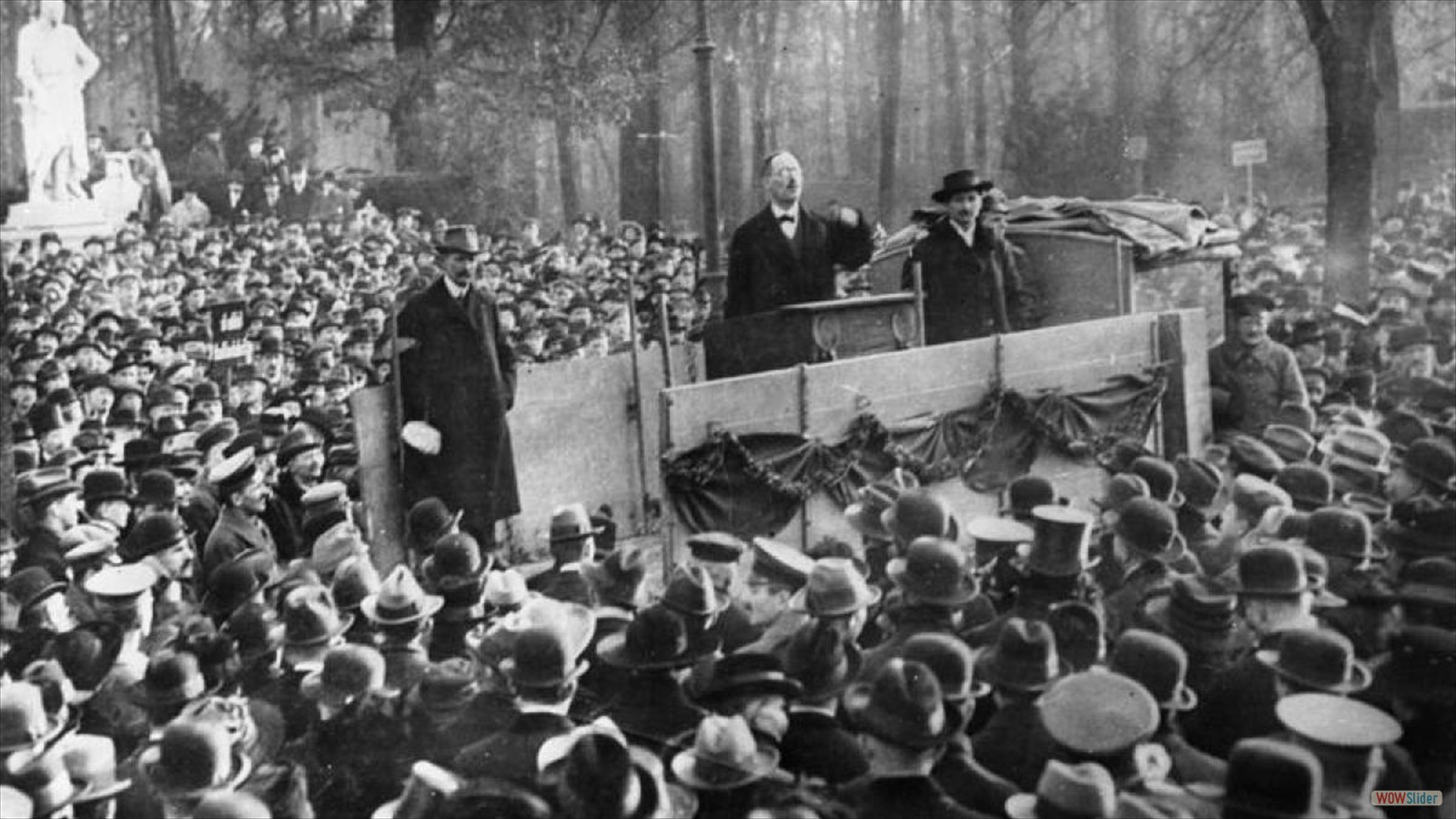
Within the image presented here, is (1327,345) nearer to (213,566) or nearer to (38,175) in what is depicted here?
(213,566)

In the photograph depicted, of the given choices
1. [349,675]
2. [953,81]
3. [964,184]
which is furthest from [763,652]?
[953,81]

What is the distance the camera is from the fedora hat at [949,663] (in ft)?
9.16

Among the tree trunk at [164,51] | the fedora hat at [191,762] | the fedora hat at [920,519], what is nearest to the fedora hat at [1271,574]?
the fedora hat at [920,519]

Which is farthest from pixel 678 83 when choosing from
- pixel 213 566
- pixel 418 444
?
pixel 213 566

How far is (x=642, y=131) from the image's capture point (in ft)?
62.1

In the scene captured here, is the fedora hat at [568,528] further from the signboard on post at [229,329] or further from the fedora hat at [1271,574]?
the signboard on post at [229,329]

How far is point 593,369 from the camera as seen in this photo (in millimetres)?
7000

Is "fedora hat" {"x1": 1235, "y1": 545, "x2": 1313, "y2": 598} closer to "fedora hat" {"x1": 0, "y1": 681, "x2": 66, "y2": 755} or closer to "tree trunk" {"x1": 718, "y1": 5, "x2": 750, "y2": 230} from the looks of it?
"fedora hat" {"x1": 0, "y1": 681, "x2": 66, "y2": 755}

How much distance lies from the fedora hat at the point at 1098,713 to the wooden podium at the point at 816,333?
3.68 m

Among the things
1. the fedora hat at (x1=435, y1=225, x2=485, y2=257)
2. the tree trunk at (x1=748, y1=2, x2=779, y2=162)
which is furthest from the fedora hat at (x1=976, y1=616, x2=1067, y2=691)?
the tree trunk at (x1=748, y1=2, x2=779, y2=162)

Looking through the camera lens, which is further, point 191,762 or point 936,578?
point 936,578

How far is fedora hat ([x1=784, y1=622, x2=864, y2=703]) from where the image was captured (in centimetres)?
315

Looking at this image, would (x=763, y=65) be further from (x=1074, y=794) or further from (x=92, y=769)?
(x=1074, y=794)

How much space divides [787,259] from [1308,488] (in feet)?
11.0
